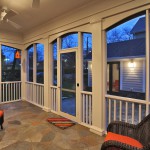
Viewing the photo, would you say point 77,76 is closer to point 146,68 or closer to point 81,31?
point 81,31

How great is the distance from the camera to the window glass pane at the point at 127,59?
2.80m

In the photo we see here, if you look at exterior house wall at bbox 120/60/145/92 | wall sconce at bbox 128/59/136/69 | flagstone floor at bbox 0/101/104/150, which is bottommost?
flagstone floor at bbox 0/101/104/150

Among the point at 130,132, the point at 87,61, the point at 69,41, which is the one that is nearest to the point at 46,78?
the point at 69,41

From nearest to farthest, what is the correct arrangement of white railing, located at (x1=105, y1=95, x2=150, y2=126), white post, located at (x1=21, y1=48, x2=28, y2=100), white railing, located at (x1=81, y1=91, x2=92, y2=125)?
white railing, located at (x1=105, y1=95, x2=150, y2=126), white railing, located at (x1=81, y1=91, x2=92, y2=125), white post, located at (x1=21, y1=48, x2=28, y2=100)

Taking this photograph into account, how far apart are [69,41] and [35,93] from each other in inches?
111

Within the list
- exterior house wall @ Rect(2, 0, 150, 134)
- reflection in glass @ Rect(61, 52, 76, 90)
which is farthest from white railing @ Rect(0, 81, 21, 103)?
exterior house wall @ Rect(2, 0, 150, 134)

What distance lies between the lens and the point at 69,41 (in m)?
4.31

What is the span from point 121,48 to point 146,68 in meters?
0.77

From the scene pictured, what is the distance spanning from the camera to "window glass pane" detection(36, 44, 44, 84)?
220 inches

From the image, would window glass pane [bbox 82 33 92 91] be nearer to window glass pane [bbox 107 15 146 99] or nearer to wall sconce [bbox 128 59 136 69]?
window glass pane [bbox 107 15 146 99]

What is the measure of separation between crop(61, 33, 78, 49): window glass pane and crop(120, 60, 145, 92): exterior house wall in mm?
1526

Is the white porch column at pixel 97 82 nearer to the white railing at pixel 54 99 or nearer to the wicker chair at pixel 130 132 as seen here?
the wicker chair at pixel 130 132

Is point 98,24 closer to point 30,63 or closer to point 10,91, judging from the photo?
point 30,63

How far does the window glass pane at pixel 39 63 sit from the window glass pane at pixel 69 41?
139cm
